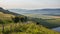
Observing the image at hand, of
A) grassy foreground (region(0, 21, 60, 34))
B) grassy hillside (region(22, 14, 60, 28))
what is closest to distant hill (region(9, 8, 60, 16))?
grassy hillside (region(22, 14, 60, 28))

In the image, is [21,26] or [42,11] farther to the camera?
[42,11]

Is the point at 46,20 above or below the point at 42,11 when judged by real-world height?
below

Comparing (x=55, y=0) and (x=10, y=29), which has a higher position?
(x=55, y=0)

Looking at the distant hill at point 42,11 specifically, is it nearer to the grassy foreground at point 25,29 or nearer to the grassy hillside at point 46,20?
the grassy hillside at point 46,20

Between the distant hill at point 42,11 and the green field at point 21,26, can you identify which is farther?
the distant hill at point 42,11

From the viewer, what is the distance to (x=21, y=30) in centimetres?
217

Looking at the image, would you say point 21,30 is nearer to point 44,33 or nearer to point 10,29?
point 10,29

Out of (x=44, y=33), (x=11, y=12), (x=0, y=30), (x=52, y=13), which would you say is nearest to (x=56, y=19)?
(x=52, y=13)

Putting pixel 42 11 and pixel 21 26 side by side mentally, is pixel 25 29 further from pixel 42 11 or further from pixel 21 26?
pixel 42 11

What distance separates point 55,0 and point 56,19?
0.37 m

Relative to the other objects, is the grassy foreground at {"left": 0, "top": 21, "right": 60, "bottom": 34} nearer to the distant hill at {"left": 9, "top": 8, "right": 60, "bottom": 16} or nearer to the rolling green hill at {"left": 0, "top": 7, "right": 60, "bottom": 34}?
the rolling green hill at {"left": 0, "top": 7, "right": 60, "bottom": 34}

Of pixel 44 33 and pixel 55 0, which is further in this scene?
pixel 55 0

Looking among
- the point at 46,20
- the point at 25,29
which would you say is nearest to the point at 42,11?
the point at 46,20

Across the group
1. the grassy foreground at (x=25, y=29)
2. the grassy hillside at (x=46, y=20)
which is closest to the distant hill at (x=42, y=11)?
the grassy hillside at (x=46, y=20)
